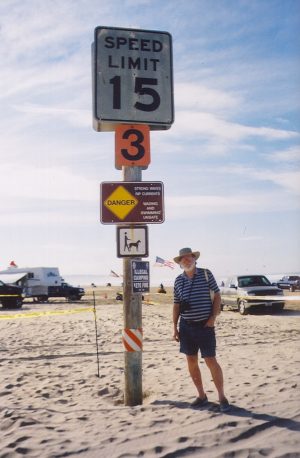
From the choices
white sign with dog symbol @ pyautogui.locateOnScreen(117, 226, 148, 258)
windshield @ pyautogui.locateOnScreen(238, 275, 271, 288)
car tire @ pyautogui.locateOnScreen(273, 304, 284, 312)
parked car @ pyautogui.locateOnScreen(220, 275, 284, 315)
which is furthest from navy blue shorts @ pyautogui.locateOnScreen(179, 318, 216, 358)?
windshield @ pyautogui.locateOnScreen(238, 275, 271, 288)

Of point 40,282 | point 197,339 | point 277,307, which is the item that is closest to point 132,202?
point 197,339

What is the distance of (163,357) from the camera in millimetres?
8586

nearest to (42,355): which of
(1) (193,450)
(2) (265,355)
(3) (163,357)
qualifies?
(3) (163,357)

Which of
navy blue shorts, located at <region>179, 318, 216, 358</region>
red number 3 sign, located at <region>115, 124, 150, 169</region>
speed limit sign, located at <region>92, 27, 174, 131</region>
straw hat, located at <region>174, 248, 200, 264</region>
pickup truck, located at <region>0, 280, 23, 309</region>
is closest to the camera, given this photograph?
navy blue shorts, located at <region>179, 318, 216, 358</region>

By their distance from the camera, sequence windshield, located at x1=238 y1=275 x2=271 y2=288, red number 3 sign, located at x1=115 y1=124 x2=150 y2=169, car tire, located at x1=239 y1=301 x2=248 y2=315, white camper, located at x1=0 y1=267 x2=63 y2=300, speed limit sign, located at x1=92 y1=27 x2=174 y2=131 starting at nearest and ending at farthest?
red number 3 sign, located at x1=115 y1=124 x2=150 y2=169
speed limit sign, located at x1=92 y1=27 x2=174 y2=131
car tire, located at x1=239 y1=301 x2=248 y2=315
windshield, located at x1=238 y1=275 x2=271 y2=288
white camper, located at x1=0 y1=267 x2=63 y2=300

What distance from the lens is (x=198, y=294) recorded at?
5.06 m

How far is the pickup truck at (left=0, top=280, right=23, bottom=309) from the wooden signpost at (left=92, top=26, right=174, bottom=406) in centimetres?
1965

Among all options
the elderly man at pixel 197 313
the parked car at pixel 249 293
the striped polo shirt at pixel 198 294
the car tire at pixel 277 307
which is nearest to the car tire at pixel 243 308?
the parked car at pixel 249 293

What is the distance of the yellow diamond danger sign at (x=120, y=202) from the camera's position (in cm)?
557

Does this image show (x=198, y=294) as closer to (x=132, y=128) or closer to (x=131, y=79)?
(x=132, y=128)

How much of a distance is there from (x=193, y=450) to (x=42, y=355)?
618 centimetres

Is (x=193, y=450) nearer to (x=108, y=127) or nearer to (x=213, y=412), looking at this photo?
(x=213, y=412)

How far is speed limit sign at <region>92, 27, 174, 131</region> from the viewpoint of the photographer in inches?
229

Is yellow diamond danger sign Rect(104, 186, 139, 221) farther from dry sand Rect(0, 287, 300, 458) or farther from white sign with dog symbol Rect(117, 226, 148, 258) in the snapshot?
dry sand Rect(0, 287, 300, 458)
